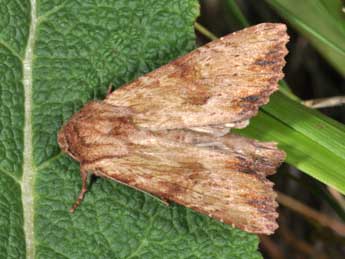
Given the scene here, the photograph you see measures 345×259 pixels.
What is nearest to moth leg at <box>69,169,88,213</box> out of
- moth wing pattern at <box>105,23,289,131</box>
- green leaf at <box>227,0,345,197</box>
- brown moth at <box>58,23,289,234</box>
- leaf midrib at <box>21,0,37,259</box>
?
brown moth at <box>58,23,289,234</box>

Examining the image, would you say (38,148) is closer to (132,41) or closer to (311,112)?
(132,41)

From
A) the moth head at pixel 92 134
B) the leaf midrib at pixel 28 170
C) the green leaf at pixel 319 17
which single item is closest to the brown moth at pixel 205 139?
the moth head at pixel 92 134

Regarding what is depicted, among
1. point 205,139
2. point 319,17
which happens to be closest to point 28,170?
point 205,139

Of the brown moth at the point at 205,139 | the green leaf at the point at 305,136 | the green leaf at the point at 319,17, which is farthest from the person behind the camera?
the green leaf at the point at 319,17

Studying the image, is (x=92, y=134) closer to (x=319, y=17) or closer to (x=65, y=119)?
(x=65, y=119)

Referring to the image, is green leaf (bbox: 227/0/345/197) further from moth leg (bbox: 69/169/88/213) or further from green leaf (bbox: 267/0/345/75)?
moth leg (bbox: 69/169/88/213)

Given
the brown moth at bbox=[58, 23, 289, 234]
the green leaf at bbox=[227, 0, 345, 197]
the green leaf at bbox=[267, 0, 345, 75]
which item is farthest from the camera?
the green leaf at bbox=[267, 0, 345, 75]

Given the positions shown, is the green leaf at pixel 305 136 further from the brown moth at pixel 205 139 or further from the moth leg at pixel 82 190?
the moth leg at pixel 82 190
